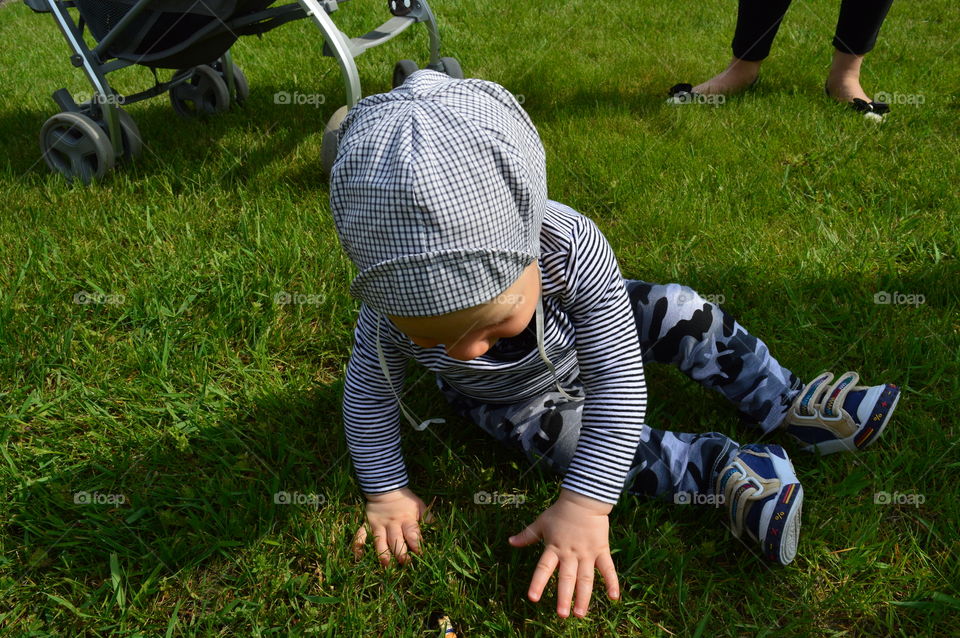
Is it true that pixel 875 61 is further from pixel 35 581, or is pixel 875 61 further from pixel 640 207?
pixel 35 581

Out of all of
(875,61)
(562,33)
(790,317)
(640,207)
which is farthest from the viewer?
(562,33)

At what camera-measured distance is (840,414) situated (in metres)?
1.65

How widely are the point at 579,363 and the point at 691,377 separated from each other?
453 millimetres

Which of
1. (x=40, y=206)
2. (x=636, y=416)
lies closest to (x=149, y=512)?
(x=636, y=416)

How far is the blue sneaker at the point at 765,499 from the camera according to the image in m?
1.44

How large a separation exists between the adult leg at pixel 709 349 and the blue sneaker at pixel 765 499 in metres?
0.18

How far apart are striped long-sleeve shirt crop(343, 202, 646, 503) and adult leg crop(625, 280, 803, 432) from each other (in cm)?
26

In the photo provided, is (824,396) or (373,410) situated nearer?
(373,410)

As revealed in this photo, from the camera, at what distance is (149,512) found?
1.68 metres

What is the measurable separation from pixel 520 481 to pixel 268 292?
106 cm
